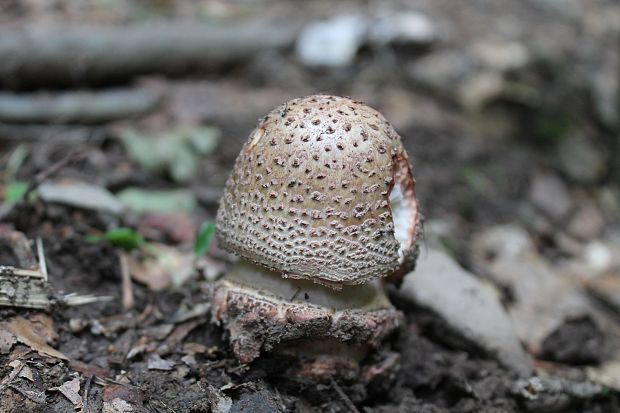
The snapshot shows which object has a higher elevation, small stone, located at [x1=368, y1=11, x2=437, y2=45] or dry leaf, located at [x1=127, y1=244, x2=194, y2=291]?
small stone, located at [x1=368, y1=11, x2=437, y2=45]

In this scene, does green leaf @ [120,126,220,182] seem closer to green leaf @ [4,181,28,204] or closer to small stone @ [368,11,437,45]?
green leaf @ [4,181,28,204]

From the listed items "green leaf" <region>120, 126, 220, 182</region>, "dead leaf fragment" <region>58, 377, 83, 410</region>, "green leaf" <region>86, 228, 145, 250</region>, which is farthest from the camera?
"green leaf" <region>120, 126, 220, 182</region>

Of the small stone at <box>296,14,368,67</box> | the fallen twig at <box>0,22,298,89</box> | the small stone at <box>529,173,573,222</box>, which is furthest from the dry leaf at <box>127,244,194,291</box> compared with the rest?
the small stone at <box>529,173,573,222</box>

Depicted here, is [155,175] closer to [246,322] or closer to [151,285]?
[151,285]

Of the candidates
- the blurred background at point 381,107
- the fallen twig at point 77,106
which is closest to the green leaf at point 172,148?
the blurred background at point 381,107

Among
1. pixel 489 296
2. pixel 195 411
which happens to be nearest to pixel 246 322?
pixel 195 411

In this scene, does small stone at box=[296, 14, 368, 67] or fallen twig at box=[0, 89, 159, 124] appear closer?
fallen twig at box=[0, 89, 159, 124]

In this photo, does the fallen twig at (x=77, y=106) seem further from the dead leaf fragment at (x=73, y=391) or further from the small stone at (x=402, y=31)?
the dead leaf fragment at (x=73, y=391)

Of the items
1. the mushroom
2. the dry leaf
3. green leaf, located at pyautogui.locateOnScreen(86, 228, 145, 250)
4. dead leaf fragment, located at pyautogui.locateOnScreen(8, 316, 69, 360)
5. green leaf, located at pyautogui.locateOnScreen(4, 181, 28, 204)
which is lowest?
the dry leaf
